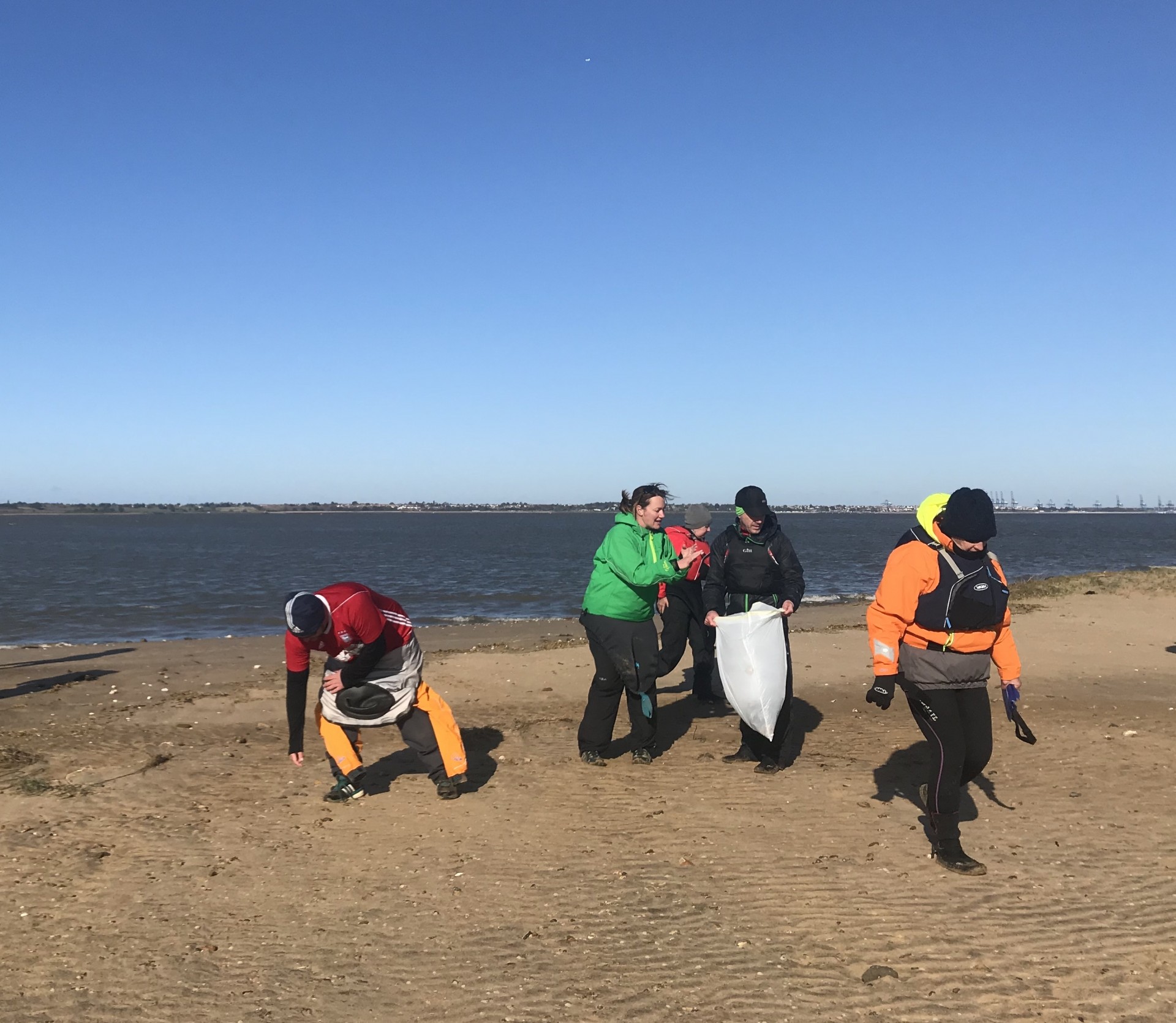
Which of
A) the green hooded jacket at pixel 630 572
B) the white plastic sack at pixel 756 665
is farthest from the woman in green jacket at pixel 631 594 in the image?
the white plastic sack at pixel 756 665

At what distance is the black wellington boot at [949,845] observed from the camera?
4.71 metres

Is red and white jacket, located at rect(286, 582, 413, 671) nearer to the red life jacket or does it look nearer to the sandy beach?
the sandy beach

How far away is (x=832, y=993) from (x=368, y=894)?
7.63 ft

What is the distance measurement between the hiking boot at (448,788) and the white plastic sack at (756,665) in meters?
1.94

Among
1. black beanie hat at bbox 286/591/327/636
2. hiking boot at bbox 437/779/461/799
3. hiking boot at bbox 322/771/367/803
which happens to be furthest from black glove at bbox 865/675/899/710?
hiking boot at bbox 322/771/367/803

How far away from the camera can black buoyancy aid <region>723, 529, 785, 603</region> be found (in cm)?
685

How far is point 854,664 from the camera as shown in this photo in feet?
37.5

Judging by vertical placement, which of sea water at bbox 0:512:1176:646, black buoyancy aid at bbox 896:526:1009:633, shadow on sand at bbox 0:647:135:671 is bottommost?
sea water at bbox 0:512:1176:646

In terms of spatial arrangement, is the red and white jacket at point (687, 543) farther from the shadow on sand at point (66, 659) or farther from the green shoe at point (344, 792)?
the shadow on sand at point (66, 659)

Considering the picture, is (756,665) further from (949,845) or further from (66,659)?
(66,659)

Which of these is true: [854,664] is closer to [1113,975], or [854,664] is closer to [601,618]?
[601,618]

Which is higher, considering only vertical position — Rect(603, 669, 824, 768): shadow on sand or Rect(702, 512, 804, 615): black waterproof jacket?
Rect(702, 512, 804, 615): black waterproof jacket

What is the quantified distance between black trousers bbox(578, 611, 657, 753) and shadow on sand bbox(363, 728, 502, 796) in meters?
0.77

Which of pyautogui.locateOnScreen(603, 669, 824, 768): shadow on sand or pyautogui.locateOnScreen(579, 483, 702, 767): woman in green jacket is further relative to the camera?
pyautogui.locateOnScreen(603, 669, 824, 768): shadow on sand
